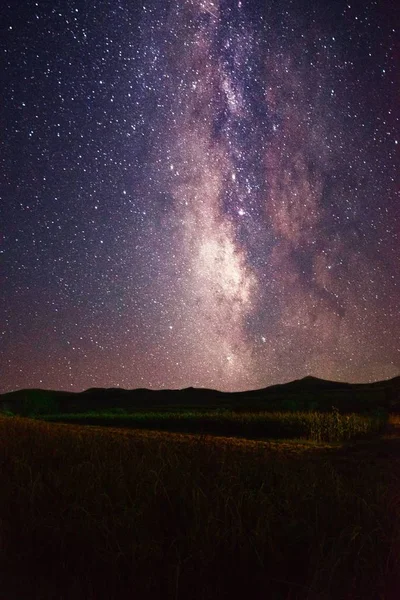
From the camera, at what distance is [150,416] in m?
31.6

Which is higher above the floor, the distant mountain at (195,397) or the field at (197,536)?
the distant mountain at (195,397)

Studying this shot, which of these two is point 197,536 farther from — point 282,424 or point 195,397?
point 195,397

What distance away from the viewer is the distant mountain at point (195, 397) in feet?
160

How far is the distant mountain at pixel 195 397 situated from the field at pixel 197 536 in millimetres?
29013

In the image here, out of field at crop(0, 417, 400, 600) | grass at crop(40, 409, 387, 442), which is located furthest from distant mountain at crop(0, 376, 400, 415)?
field at crop(0, 417, 400, 600)

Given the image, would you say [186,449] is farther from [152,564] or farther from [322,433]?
[322,433]

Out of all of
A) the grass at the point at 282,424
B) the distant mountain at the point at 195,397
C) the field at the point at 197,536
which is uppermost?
the distant mountain at the point at 195,397

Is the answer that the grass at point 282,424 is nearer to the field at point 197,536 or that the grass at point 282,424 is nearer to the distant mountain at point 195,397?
the distant mountain at point 195,397

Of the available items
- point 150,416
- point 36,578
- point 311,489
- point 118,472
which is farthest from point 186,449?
point 150,416

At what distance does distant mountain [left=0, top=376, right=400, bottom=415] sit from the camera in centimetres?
4867

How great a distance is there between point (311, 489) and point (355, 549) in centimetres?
93

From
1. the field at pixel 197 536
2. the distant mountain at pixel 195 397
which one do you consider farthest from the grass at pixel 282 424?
the field at pixel 197 536

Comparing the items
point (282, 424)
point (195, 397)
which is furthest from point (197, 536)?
point (195, 397)

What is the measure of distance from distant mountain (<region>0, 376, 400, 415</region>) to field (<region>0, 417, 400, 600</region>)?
29013 millimetres
